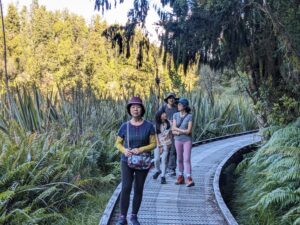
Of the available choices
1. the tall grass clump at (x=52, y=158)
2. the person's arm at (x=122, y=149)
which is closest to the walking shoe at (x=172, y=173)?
the tall grass clump at (x=52, y=158)

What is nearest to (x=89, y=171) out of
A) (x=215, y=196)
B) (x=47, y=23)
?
(x=215, y=196)

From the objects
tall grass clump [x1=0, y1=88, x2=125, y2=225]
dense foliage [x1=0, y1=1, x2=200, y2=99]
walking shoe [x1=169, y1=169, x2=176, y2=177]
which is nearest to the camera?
tall grass clump [x1=0, y1=88, x2=125, y2=225]

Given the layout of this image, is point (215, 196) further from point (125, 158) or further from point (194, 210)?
point (125, 158)

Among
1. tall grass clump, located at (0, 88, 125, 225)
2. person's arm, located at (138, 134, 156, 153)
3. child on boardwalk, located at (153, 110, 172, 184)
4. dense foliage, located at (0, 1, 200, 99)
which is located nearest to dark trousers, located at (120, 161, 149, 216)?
person's arm, located at (138, 134, 156, 153)

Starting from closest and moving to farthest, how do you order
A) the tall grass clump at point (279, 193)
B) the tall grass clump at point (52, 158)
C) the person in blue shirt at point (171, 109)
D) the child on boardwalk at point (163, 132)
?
the tall grass clump at point (279, 193) → the tall grass clump at point (52, 158) → the child on boardwalk at point (163, 132) → the person in blue shirt at point (171, 109)

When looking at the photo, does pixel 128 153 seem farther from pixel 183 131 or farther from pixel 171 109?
pixel 171 109

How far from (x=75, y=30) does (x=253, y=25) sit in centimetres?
4046

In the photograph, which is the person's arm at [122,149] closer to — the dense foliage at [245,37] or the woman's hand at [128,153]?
the woman's hand at [128,153]

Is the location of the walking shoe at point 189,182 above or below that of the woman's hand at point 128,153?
below

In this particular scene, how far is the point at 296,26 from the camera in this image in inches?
268

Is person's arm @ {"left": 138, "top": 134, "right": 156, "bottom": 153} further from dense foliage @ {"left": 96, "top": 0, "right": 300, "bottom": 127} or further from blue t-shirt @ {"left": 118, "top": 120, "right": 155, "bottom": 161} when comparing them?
dense foliage @ {"left": 96, "top": 0, "right": 300, "bottom": 127}

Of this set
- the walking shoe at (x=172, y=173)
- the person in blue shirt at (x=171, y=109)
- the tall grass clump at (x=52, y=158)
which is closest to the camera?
the tall grass clump at (x=52, y=158)

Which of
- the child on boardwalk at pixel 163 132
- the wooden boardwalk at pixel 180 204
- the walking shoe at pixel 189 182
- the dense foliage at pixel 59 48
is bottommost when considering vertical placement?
the wooden boardwalk at pixel 180 204

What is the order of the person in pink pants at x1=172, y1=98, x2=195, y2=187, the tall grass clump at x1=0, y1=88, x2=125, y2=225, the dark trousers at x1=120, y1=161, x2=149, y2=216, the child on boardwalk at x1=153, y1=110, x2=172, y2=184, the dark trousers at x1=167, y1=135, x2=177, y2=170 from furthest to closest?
the dark trousers at x1=167, y1=135, x2=177, y2=170, the child on boardwalk at x1=153, y1=110, x2=172, y2=184, the person in pink pants at x1=172, y1=98, x2=195, y2=187, the tall grass clump at x1=0, y1=88, x2=125, y2=225, the dark trousers at x1=120, y1=161, x2=149, y2=216
